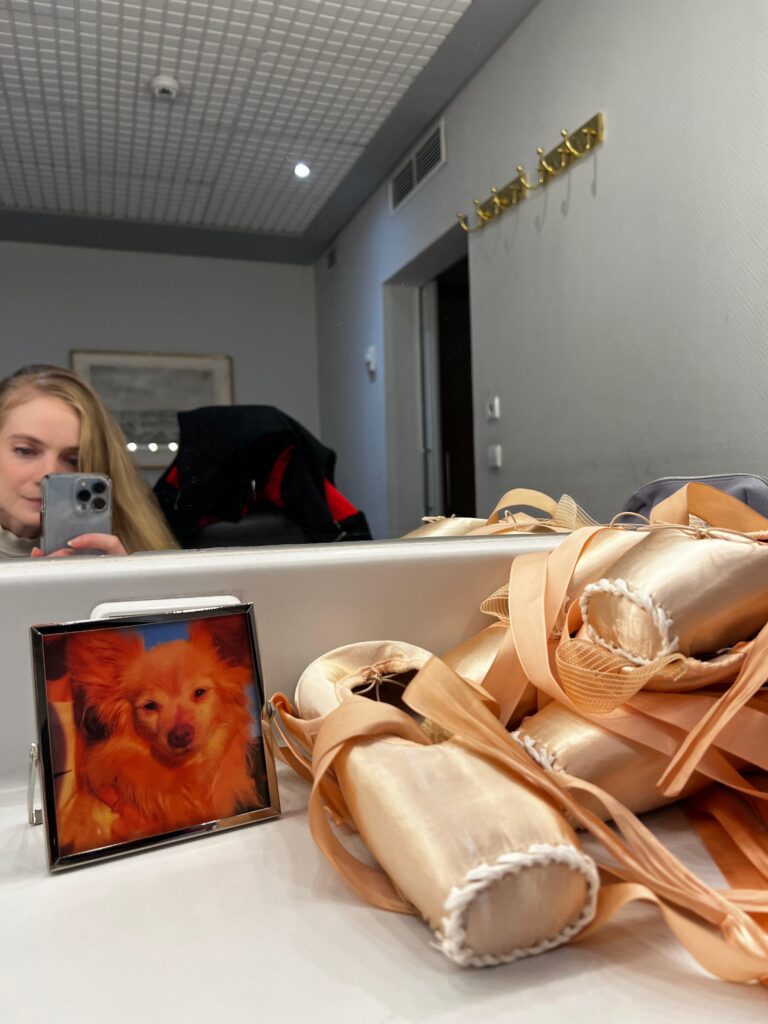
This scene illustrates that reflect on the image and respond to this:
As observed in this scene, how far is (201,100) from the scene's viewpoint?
813 mm

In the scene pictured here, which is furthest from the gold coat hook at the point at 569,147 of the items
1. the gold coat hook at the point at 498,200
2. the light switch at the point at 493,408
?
the light switch at the point at 493,408

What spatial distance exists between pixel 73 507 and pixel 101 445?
88mm

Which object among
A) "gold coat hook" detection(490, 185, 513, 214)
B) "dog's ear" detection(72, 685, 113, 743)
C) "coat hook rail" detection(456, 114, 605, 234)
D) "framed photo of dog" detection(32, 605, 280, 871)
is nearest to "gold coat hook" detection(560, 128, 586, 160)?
Result: "coat hook rail" detection(456, 114, 605, 234)

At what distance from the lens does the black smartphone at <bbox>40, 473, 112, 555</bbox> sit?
2.24 feet

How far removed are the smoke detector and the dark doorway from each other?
1.37 feet

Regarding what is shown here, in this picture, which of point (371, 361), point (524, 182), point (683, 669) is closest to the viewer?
point (683, 669)

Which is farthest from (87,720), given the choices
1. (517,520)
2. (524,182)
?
(524,182)

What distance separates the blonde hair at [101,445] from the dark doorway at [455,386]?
41 centimetres

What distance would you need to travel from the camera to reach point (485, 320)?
Answer: 1.03 metres

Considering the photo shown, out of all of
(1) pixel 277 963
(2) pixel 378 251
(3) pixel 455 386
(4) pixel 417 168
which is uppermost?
(4) pixel 417 168

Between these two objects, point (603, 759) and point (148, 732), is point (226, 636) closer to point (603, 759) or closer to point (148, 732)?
point (148, 732)

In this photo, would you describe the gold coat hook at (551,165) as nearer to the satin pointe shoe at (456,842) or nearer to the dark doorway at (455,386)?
the dark doorway at (455,386)

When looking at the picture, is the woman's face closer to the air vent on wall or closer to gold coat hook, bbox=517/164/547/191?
the air vent on wall

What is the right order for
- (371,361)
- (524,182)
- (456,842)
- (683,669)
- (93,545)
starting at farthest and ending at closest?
(524,182)
(371,361)
(93,545)
(683,669)
(456,842)
